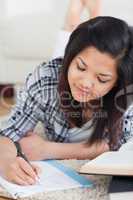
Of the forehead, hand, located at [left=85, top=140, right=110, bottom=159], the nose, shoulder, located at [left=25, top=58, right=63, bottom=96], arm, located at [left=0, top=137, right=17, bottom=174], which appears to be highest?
the forehead

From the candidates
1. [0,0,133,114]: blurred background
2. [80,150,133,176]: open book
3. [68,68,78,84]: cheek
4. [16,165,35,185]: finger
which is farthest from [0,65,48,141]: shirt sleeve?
[0,0,133,114]: blurred background

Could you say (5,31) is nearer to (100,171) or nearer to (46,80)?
(46,80)

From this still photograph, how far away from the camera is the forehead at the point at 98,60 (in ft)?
3.43

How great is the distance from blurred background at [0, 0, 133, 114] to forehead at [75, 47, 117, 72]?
1151 mm

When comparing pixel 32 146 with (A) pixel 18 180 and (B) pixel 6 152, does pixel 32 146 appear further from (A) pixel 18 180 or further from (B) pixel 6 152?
(A) pixel 18 180

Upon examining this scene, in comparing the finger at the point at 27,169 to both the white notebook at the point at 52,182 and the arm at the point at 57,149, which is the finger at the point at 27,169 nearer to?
the white notebook at the point at 52,182

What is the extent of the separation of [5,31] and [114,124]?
1315 mm

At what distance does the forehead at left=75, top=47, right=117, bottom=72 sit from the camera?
41.1 inches

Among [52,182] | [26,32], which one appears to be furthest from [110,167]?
[26,32]

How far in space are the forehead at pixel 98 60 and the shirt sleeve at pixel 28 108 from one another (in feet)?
0.63

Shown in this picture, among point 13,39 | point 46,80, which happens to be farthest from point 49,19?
point 46,80

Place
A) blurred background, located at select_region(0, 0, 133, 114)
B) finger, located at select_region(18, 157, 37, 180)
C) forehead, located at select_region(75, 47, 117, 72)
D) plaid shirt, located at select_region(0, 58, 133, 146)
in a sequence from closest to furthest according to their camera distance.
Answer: finger, located at select_region(18, 157, 37, 180) → forehead, located at select_region(75, 47, 117, 72) → plaid shirt, located at select_region(0, 58, 133, 146) → blurred background, located at select_region(0, 0, 133, 114)

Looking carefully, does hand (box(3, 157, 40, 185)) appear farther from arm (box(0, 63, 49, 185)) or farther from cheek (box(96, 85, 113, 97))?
cheek (box(96, 85, 113, 97))

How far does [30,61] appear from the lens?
7.63 feet
